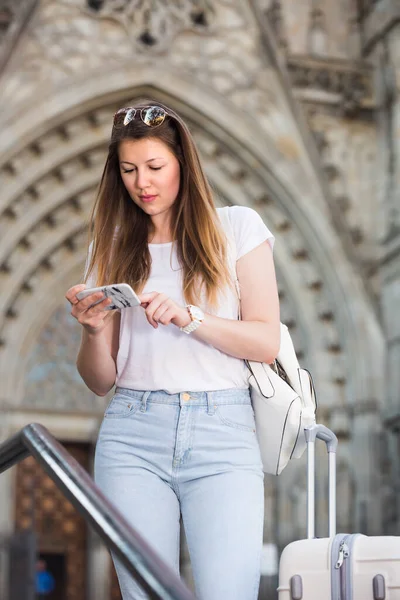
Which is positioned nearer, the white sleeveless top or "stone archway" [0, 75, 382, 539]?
the white sleeveless top

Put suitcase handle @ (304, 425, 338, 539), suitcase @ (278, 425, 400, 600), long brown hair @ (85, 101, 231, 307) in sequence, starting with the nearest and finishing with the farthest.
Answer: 1. long brown hair @ (85, 101, 231, 307)
2. suitcase @ (278, 425, 400, 600)
3. suitcase handle @ (304, 425, 338, 539)

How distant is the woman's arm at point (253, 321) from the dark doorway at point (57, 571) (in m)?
7.58

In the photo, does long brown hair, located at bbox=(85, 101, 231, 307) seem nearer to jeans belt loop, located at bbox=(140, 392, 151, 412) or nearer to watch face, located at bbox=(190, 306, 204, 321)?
watch face, located at bbox=(190, 306, 204, 321)

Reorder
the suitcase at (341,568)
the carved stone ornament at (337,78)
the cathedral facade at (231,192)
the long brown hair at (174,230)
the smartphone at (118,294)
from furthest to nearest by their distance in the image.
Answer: the carved stone ornament at (337,78) → the cathedral facade at (231,192) → the suitcase at (341,568) → the long brown hair at (174,230) → the smartphone at (118,294)

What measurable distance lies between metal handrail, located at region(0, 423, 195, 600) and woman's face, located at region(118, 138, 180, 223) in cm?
48

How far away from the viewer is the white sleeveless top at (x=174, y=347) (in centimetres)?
189

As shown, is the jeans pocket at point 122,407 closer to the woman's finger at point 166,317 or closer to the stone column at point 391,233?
the woman's finger at point 166,317

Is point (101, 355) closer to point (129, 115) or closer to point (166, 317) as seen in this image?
point (166, 317)

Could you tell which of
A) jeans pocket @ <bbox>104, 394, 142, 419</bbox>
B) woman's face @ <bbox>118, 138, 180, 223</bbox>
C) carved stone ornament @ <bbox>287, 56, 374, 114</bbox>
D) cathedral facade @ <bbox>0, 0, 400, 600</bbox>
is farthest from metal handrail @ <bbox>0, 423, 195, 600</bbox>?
carved stone ornament @ <bbox>287, 56, 374, 114</bbox>

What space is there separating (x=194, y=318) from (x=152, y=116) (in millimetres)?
402

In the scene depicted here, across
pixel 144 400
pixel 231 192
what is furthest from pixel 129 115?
pixel 231 192

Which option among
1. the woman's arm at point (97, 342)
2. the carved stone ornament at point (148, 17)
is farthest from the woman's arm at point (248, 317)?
the carved stone ornament at point (148, 17)

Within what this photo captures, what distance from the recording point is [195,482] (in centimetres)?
183

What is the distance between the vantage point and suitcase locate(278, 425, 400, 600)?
2.08 meters
